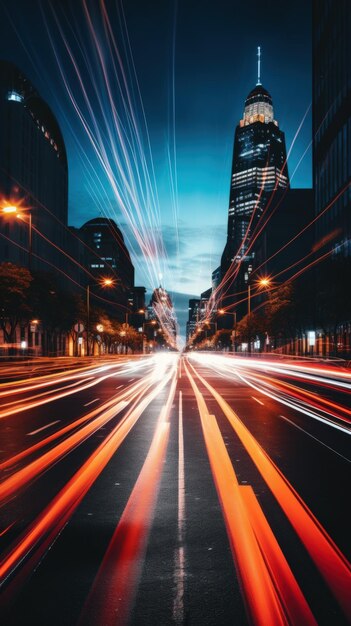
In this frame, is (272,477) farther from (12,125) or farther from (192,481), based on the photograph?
(12,125)

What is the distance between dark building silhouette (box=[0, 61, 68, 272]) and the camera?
259ft

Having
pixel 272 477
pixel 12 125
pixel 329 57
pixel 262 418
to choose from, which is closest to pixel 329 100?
pixel 329 57

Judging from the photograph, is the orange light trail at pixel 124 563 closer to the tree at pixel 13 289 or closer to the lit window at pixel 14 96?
the tree at pixel 13 289

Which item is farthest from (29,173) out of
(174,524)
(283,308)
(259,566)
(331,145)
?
(259,566)

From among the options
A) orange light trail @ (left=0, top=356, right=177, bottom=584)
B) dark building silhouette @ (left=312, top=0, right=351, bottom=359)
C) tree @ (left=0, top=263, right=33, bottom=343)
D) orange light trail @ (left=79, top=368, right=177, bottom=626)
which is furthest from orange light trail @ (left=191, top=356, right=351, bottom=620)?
dark building silhouette @ (left=312, top=0, right=351, bottom=359)

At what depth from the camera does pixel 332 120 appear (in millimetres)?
72062

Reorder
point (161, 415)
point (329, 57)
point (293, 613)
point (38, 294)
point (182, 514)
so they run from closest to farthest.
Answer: point (293, 613) → point (182, 514) → point (161, 415) → point (38, 294) → point (329, 57)

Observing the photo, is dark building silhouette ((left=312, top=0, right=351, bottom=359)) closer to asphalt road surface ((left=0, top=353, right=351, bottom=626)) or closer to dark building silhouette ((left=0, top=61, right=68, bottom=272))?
dark building silhouette ((left=0, top=61, right=68, bottom=272))

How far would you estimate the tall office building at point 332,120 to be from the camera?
215 ft

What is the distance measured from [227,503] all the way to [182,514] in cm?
66

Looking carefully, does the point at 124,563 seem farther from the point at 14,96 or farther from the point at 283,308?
the point at 14,96

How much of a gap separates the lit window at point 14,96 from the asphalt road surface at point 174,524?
3287 inches

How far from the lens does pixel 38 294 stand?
51594mm

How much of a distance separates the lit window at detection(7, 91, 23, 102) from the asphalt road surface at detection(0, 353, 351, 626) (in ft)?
274
